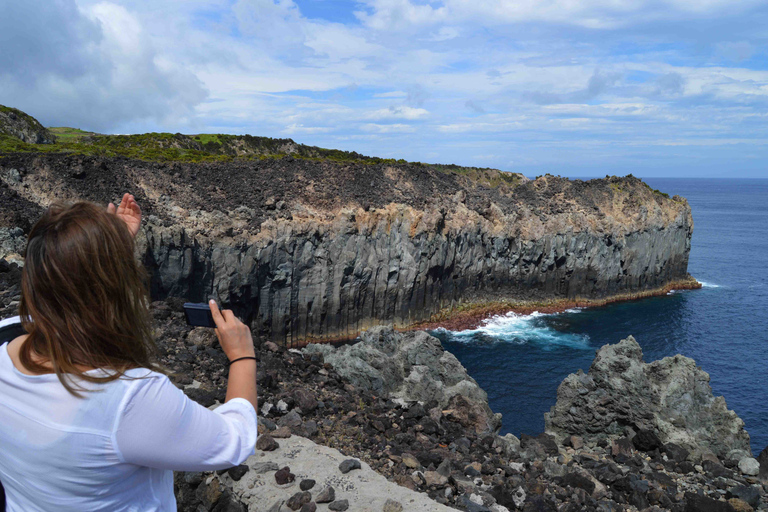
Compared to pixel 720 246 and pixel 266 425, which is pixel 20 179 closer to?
pixel 266 425

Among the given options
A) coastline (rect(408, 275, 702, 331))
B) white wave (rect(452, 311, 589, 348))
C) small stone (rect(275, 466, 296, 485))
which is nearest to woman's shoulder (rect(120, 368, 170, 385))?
small stone (rect(275, 466, 296, 485))

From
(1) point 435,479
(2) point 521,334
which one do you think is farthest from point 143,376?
(2) point 521,334

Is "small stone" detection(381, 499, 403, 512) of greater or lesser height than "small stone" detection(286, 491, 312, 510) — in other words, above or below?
below

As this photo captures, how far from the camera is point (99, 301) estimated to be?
2.46 metres

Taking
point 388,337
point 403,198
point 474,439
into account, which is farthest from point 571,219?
point 474,439

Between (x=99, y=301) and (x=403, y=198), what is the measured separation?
52.1 metres

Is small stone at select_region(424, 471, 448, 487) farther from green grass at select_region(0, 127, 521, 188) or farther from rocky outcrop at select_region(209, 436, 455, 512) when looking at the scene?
green grass at select_region(0, 127, 521, 188)

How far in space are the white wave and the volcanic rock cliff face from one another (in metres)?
4.71

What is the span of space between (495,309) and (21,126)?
2215 inches

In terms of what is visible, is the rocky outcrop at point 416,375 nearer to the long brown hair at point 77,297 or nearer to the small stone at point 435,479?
the small stone at point 435,479

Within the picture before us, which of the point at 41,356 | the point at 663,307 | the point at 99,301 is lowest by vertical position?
the point at 663,307

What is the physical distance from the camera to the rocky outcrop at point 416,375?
17.7 meters

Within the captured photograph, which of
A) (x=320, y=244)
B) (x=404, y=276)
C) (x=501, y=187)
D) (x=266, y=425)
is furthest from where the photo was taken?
(x=501, y=187)

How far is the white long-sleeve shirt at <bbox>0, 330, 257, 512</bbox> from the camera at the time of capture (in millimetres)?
2291
